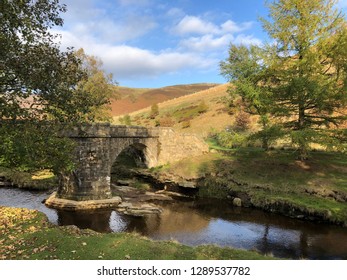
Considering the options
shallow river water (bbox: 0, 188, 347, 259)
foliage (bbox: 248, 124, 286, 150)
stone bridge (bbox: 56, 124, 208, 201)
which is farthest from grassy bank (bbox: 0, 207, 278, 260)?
foliage (bbox: 248, 124, 286, 150)

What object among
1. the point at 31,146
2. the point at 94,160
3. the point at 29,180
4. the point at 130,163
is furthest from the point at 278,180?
the point at 29,180

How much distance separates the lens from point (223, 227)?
22203 millimetres

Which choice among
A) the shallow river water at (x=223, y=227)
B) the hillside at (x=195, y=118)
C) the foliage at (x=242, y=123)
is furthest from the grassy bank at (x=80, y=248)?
the hillside at (x=195, y=118)

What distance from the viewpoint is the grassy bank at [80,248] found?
38.7 ft

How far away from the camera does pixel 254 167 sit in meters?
31.5

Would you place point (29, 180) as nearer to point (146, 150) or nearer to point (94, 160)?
point (94, 160)

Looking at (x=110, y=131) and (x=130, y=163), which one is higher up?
(x=110, y=131)

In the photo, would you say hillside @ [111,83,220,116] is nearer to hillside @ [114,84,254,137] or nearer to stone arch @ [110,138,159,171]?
hillside @ [114,84,254,137]

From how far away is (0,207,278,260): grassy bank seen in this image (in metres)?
11.8

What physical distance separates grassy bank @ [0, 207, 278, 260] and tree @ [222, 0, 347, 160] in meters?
16.6

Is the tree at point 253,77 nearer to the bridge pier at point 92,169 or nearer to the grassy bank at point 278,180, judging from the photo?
the grassy bank at point 278,180

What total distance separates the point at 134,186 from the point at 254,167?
1322 cm

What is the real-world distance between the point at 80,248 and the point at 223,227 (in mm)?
12485
